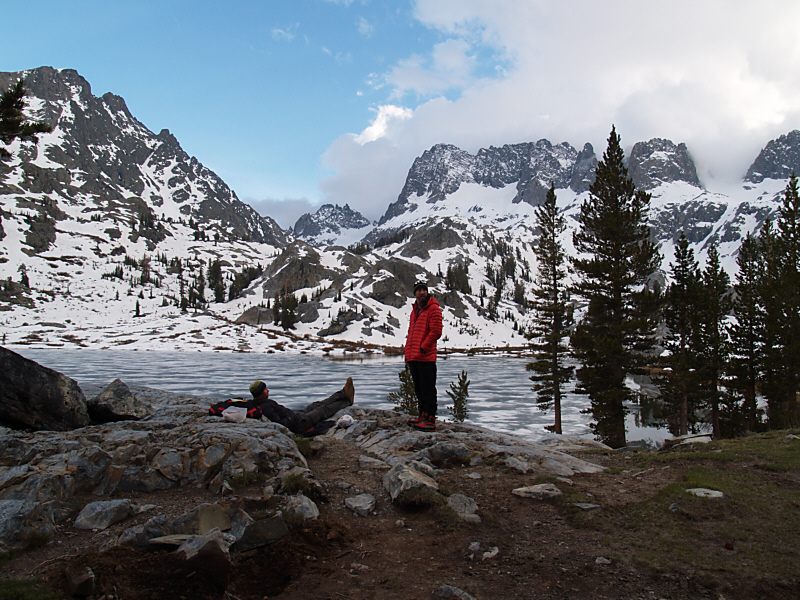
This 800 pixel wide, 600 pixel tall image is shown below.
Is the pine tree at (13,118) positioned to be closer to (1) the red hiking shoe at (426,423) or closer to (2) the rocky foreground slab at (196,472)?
(2) the rocky foreground slab at (196,472)

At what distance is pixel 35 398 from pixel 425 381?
8.75 m

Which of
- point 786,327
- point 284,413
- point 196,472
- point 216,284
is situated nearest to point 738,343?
point 786,327

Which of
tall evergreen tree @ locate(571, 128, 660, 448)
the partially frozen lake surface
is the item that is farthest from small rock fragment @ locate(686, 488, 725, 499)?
the partially frozen lake surface

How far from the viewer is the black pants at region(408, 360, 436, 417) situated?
10281 millimetres

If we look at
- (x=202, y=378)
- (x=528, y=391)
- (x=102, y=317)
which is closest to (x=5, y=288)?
(x=102, y=317)

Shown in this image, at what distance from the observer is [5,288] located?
482 ft

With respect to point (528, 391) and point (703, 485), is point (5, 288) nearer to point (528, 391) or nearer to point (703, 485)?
point (528, 391)

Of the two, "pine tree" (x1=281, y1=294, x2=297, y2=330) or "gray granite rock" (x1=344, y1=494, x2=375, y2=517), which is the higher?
"pine tree" (x1=281, y1=294, x2=297, y2=330)

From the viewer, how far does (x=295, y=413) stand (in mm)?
12414

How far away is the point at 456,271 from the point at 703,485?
18543cm

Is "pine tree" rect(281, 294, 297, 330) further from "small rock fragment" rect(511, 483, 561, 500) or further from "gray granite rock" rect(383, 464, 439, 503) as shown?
"small rock fragment" rect(511, 483, 561, 500)

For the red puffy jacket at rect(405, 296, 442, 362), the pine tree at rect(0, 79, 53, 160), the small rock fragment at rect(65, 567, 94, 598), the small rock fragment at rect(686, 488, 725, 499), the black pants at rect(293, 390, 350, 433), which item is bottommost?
the black pants at rect(293, 390, 350, 433)

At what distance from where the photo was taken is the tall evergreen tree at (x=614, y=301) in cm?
2145

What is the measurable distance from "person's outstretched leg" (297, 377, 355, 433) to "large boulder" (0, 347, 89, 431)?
522 centimetres
